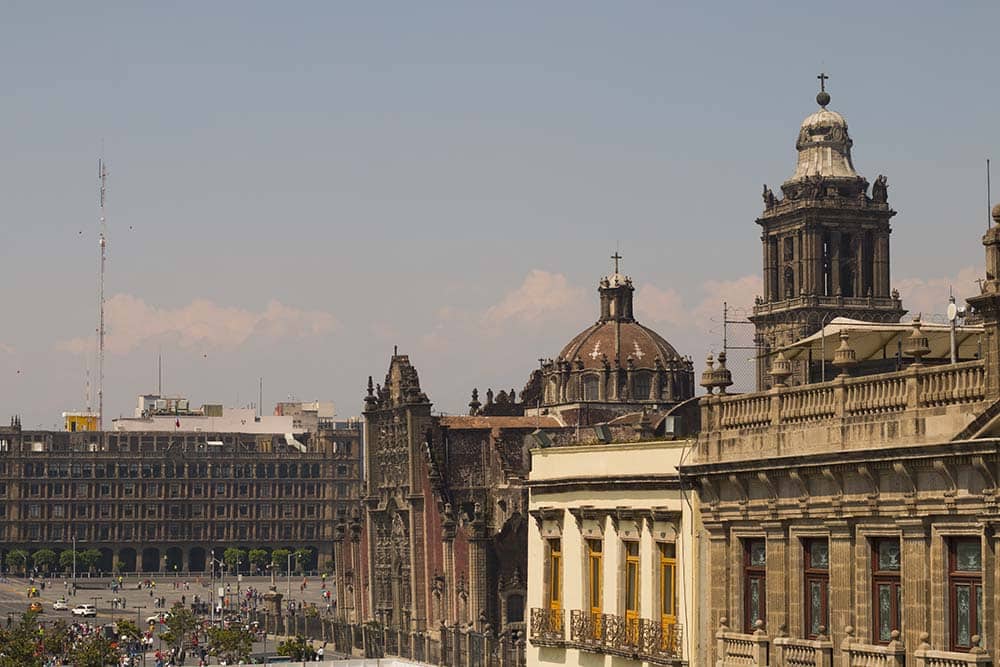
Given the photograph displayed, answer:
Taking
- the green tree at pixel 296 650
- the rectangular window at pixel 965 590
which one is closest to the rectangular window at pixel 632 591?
the rectangular window at pixel 965 590

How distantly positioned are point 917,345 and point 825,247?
9411cm

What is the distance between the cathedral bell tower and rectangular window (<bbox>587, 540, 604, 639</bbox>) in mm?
81847

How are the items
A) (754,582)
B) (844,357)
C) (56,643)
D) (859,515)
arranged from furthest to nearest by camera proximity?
(56,643)
(754,582)
(844,357)
(859,515)

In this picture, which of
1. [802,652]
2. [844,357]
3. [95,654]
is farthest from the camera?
[95,654]

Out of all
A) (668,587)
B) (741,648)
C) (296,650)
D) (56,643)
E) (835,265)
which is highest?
(835,265)

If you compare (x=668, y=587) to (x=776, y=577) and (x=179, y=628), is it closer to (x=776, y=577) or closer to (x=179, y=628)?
(x=776, y=577)

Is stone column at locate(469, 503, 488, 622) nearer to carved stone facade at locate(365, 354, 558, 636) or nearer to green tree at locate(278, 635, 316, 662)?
carved stone facade at locate(365, 354, 558, 636)

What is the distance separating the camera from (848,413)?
37.8 meters

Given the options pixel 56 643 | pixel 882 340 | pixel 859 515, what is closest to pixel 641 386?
pixel 56 643

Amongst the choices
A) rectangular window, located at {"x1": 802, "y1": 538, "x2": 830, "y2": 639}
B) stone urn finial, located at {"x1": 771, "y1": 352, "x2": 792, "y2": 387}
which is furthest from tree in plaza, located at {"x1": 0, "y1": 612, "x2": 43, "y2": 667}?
rectangular window, located at {"x1": 802, "y1": 538, "x2": 830, "y2": 639}

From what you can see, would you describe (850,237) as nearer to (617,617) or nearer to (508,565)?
(508,565)

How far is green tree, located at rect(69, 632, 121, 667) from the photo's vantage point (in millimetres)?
105812

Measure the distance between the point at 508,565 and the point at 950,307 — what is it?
276 feet

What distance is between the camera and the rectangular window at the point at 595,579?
47.2 meters
